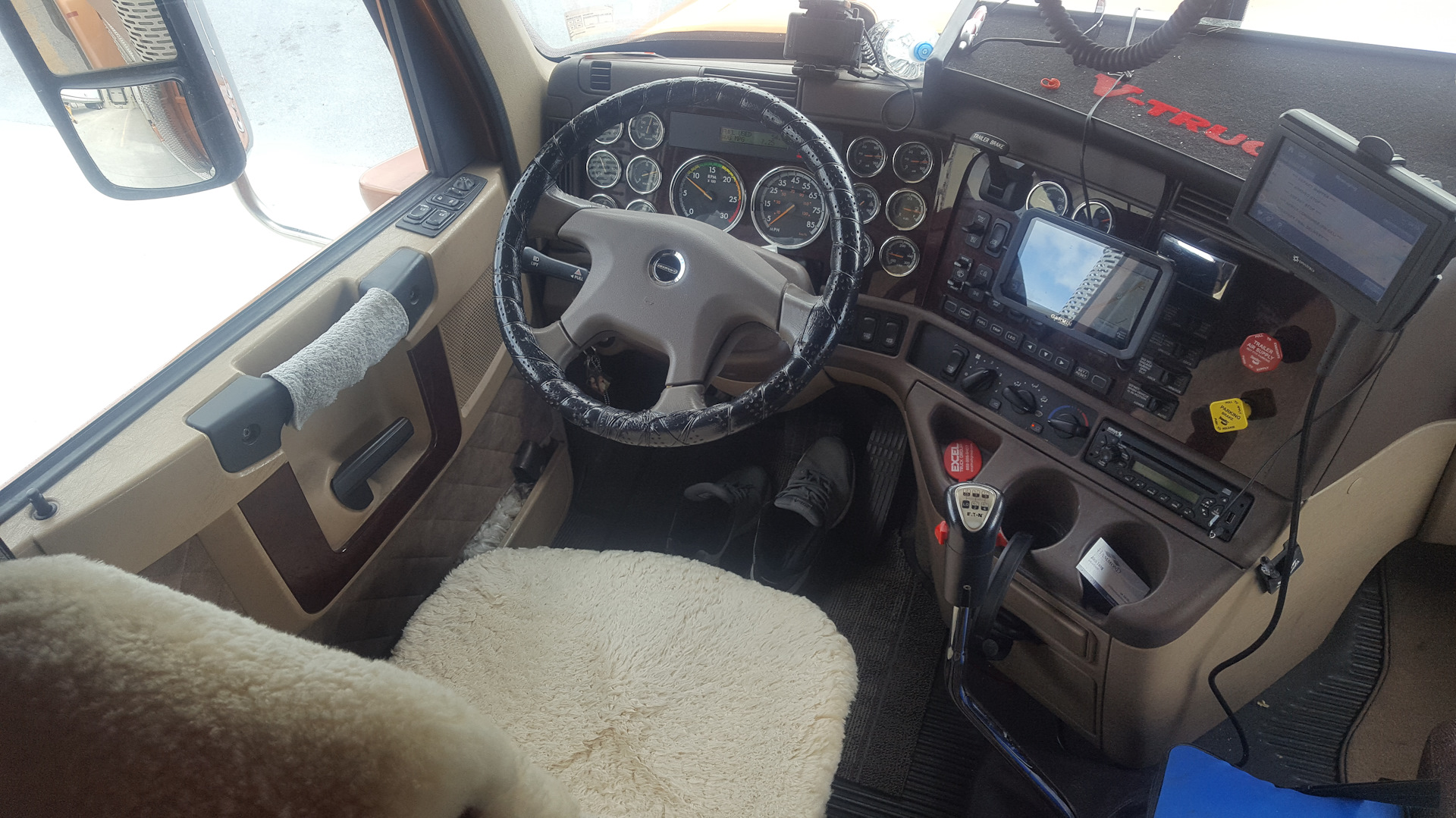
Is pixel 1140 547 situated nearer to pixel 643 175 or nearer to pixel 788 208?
pixel 788 208

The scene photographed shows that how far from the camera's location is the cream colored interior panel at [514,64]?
1.48 metres

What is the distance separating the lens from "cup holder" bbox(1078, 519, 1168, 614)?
119 centimetres

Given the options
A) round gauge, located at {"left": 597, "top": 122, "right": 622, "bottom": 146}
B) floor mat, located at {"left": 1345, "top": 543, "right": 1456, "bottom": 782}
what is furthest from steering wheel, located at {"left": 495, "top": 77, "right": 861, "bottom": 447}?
floor mat, located at {"left": 1345, "top": 543, "right": 1456, "bottom": 782}

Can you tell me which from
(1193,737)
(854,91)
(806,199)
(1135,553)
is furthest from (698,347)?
(1193,737)

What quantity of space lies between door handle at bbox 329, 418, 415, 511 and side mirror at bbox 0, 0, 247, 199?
1.43 feet

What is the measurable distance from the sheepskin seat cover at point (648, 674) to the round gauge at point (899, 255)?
62cm

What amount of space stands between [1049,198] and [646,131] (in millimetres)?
733

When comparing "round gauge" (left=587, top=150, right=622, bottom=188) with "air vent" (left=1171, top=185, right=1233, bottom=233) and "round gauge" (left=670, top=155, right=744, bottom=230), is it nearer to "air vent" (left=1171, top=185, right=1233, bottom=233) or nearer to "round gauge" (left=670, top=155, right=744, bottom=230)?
"round gauge" (left=670, top=155, right=744, bottom=230)

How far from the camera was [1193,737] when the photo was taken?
1.35 metres

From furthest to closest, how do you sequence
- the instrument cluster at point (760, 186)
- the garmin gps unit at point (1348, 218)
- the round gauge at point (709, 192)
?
1. the round gauge at point (709, 192)
2. the instrument cluster at point (760, 186)
3. the garmin gps unit at point (1348, 218)

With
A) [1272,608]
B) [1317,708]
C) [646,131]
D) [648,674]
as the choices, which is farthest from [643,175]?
[1317,708]

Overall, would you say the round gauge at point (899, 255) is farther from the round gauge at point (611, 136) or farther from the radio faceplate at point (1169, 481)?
the round gauge at point (611, 136)

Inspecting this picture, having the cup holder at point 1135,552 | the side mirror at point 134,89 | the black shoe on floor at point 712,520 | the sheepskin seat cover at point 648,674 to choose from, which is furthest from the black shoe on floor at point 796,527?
the side mirror at point 134,89

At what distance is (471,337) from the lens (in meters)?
1.53
